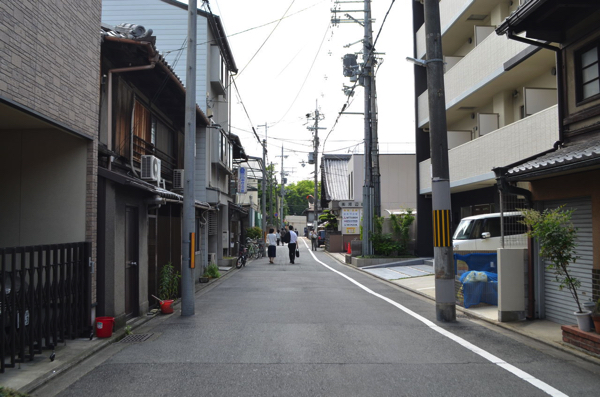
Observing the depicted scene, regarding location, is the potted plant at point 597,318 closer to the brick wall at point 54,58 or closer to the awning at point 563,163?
the awning at point 563,163

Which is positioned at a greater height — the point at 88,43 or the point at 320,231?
the point at 88,43

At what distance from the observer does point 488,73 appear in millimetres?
15703

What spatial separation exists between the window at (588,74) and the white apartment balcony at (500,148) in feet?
9.25

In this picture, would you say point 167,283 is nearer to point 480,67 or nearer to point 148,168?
point 148,168

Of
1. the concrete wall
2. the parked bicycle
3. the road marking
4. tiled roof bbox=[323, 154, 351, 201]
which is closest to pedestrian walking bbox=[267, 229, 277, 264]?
the parked bicycle

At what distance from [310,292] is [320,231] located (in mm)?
32176

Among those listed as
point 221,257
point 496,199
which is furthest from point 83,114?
point 221,257

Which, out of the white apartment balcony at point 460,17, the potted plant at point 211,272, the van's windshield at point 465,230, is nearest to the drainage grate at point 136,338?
the potted plant at point 211,272

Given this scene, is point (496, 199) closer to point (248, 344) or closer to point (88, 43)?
point (248, 344)

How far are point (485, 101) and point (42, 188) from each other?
15154mm

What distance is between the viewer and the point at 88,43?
27.5 feet

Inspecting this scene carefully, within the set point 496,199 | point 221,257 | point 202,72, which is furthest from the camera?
point 221,257

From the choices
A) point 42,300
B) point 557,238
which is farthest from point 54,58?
point 557,238

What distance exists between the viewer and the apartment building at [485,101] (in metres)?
13.6
